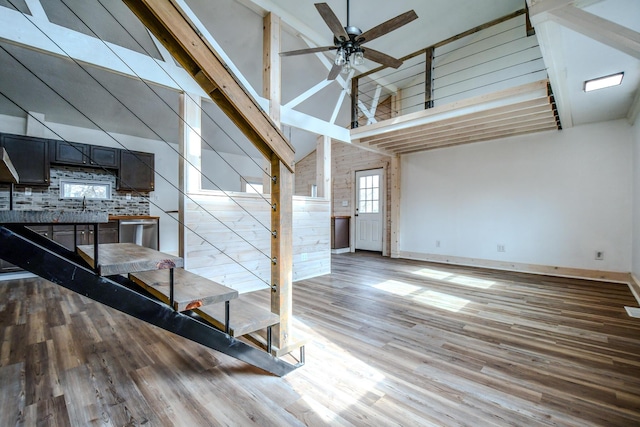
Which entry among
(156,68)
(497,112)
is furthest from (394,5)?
(156,68)

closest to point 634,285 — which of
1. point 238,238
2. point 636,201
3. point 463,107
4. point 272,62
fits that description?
point 636,201

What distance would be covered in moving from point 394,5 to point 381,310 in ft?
13.1

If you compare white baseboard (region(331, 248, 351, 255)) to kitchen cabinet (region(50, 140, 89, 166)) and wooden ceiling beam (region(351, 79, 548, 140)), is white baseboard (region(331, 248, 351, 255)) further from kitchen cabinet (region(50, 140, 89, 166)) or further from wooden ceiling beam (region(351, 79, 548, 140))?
kitchen cabinet (region(50, 140, 89, 166))

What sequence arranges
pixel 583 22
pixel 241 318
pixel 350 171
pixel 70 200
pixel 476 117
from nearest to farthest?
pixel 241 318 → pixel 583 22 → pixel 476 117 → pixel 70 200 → pixel 350 171

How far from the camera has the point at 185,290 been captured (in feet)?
4.84

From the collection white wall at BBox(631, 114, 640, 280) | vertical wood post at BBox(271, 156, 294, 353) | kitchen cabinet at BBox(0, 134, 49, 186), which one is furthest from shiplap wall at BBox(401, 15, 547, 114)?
kitchen cabinet at BBox(0, 134, 49, 186)

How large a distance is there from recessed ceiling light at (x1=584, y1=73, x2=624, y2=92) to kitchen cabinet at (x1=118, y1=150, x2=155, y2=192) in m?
6.55

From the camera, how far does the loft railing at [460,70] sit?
4484mm

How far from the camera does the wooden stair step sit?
1351 millimetres

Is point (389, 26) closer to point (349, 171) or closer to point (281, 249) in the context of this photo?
point (281, 249)

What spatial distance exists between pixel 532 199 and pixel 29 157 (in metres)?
7.96

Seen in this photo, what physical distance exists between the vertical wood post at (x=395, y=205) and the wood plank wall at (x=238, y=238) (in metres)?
2.45

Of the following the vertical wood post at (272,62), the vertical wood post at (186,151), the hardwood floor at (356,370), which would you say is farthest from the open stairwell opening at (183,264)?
the vertical wood post at (272,62)

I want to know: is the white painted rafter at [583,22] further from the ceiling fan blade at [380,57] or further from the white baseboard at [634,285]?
the white baseboard at [634,285]
